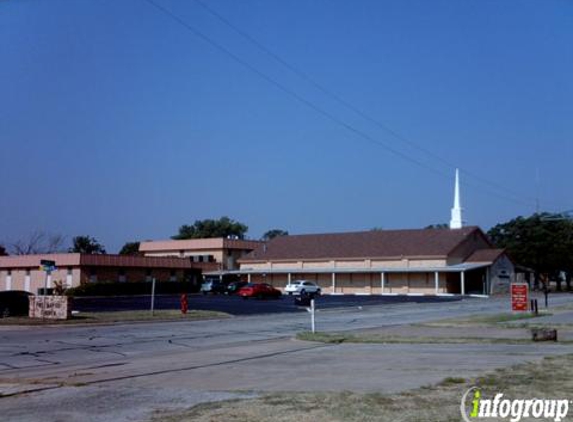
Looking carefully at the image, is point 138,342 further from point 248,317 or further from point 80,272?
point 80,272

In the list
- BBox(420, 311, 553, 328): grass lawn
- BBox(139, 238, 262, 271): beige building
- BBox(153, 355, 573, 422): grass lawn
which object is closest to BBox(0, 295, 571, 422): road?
BBox(153, 355, 573, 422): grass lawn

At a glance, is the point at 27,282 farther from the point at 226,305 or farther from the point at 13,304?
the point at 13,304

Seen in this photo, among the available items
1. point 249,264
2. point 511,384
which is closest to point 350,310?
point 511,384

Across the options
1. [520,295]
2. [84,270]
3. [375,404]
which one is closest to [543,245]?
[84,270]

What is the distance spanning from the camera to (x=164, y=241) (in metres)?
96.6

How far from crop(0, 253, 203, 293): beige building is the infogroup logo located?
6086 centimetres

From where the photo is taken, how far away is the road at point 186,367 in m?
10.9

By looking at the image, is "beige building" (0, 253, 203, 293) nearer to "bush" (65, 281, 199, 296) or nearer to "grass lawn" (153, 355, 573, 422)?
"bush" (65, 281, 199, 296)

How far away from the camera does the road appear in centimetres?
1092

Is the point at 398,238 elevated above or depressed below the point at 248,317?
above

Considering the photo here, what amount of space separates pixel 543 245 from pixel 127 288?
51215mm

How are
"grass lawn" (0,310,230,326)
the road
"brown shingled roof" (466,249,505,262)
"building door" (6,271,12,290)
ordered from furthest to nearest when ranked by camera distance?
1. "building door" (6,271,12,290)
2. "brown shingled roof" (466,249,505,262)
3. "grass lawn" (0,310,230,326)
4. the road

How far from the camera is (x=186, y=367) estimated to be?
15.5 metres

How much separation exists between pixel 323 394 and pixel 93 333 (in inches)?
679
